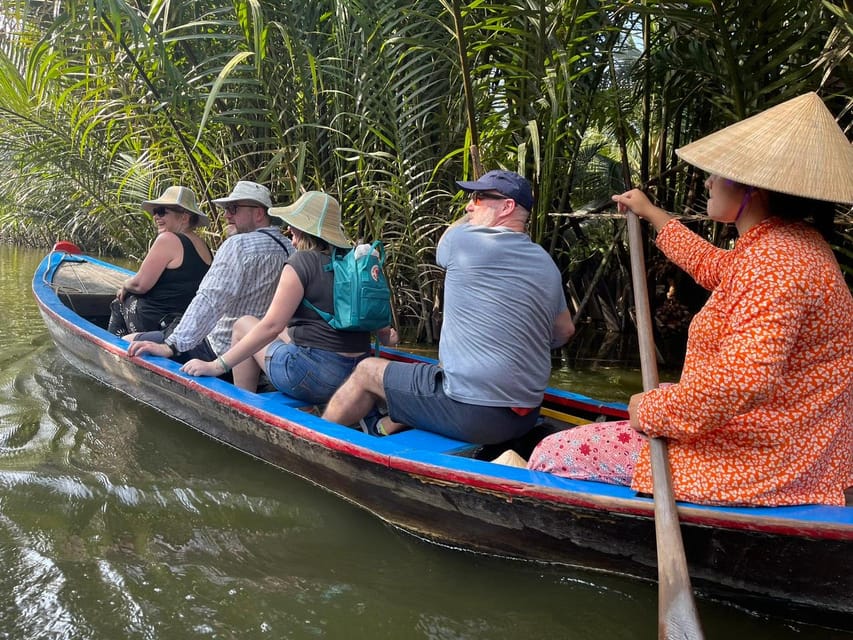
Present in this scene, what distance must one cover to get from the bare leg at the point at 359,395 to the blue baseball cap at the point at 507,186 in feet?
2.83

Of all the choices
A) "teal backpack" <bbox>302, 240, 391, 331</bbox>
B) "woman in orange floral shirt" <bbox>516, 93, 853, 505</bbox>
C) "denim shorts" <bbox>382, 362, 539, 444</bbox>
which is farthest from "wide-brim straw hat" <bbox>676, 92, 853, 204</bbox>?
"teal backpack" <bbox>302, 240, 391, 331</bbox>

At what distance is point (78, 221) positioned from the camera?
1054 cm

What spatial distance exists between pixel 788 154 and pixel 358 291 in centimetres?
181

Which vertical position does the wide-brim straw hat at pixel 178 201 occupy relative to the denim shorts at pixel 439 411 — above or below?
above

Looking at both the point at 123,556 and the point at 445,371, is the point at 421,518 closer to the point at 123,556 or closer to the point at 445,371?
the point at 445,371

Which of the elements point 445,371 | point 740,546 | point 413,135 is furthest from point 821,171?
point 413,135

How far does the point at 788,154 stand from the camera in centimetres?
192

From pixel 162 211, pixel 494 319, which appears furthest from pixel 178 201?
pixel 494 319

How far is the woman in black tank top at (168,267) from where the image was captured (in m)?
4.30

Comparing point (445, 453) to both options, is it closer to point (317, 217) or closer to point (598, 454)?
point (598, 454)

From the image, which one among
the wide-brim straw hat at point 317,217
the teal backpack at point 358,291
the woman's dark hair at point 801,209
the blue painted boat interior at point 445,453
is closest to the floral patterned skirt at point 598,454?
the blue painted boat interior at point 445,453

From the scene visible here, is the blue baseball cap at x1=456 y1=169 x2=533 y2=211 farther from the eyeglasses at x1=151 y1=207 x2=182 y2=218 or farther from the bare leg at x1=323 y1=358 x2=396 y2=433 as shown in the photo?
the eyeglasses at x1=151 y1=207 x2=182 y2=218

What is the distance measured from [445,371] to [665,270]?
3.81 m

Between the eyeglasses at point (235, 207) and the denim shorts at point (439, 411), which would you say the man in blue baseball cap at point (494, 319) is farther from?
the eyeglasses at point (235, 207)
